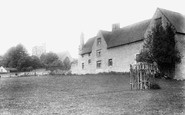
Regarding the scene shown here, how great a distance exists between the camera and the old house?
29.4 meters

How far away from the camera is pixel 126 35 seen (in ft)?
123

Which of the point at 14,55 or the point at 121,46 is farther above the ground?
the point at 14,55

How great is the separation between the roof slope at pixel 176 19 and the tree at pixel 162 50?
931 millimetres

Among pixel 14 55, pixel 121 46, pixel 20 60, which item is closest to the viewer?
pixel 121 46

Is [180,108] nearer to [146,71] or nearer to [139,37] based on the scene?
[146,71]

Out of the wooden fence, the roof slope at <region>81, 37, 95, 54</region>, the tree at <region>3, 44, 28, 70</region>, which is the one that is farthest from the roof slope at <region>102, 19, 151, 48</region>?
the tree at <region>3, 44, 28, 70</region>

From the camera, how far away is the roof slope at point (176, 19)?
28908 millimetres

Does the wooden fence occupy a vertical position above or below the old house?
below

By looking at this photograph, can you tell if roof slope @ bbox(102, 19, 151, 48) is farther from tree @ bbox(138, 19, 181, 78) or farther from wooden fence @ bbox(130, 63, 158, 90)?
wooden fence @ bbox(130, 63, 158, 90)

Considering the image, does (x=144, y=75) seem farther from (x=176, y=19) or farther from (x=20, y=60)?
(x=20, y=60)

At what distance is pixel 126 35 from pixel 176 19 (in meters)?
9.26

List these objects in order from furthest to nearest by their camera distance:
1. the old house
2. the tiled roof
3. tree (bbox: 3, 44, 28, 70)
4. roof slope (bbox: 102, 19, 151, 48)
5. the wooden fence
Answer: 1. tree (bbox: 3, 44, 28, 70)
2. roof slope (bbox: 102, 19, 151, 48)
3. the tiled roof
4. the old house
5. the wooden fence

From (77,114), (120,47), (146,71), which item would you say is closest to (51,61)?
(120,47)

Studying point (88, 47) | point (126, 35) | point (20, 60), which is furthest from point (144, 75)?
point (20, 60)
